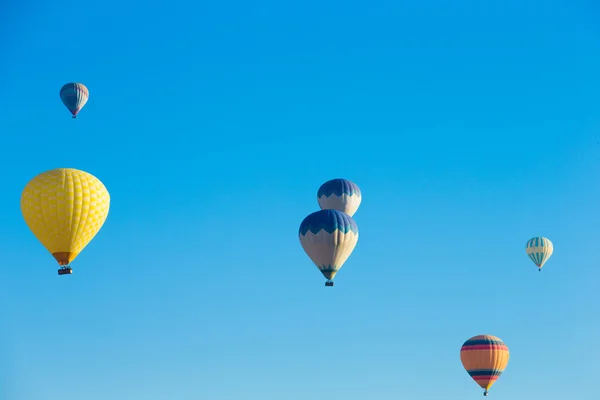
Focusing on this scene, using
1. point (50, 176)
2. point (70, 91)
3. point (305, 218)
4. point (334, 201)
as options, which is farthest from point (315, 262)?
point (70, 91)

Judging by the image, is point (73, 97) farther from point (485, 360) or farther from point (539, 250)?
point (539, 250)

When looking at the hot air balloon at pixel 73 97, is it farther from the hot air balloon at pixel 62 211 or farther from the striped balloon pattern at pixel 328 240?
the striped balloon pattern at pixel 328 240

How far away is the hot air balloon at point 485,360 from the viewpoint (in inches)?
3516

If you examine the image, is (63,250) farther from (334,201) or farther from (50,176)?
(334,201)

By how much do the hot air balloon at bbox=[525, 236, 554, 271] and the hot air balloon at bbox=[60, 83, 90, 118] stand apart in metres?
37.5

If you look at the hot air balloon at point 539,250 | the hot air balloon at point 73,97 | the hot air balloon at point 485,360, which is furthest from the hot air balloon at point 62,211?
the hot air balloon at point 539,250

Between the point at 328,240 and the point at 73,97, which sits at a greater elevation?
the point at 73,97

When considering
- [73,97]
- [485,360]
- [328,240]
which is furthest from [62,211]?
[485,360]

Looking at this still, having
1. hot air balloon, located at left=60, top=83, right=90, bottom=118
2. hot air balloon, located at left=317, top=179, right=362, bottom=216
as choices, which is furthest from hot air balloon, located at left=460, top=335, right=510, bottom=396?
hot air balloon, located at left=60, top=83, right=90, bottom=118

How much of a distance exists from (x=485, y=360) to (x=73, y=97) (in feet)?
118

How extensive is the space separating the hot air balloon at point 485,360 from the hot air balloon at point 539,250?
17160 mm

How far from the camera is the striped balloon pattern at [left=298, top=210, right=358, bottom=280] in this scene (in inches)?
3238

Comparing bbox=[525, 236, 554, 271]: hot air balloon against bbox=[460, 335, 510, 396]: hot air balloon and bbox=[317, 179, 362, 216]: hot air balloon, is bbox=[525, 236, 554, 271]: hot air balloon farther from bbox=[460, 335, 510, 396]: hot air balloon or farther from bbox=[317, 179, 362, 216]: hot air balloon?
bbox=[317, 179, 362, 216]: hot air balloon

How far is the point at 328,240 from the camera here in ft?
270
